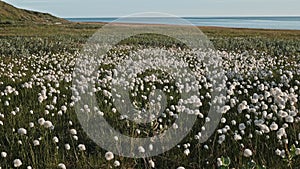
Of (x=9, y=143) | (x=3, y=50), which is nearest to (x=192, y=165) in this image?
(x=9, y=143)

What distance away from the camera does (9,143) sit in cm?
526

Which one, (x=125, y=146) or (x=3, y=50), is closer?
(x=125, y=146)

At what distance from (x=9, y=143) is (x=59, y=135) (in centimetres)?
66

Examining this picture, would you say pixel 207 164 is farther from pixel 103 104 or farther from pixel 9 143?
pixel 103 104

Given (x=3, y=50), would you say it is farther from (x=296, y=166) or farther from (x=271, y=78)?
(x=296, y=166)

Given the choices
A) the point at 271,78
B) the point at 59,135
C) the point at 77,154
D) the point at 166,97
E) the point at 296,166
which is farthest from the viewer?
the point at 271,78

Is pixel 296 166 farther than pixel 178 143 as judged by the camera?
No

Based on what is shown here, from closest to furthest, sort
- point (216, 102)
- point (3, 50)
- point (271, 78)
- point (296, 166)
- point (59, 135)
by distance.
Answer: point (296, 166) < point (59, 135) < point (216, 102) < point (271, 78) < point (3, 50)

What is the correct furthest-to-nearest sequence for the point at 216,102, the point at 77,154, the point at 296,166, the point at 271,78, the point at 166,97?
the point at 271,78 < the point at 166,97 < the point at 216,102 < the point at 77,154 < the point at 296,166

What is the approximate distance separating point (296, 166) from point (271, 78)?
17.2ft

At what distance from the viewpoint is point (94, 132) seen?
19.0 feet

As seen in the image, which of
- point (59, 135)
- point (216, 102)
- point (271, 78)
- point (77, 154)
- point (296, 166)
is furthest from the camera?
point (271, 78)

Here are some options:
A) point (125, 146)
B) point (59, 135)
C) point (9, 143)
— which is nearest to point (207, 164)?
point (125, 146)

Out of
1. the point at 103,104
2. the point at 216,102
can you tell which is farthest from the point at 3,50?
the point at 216,102
